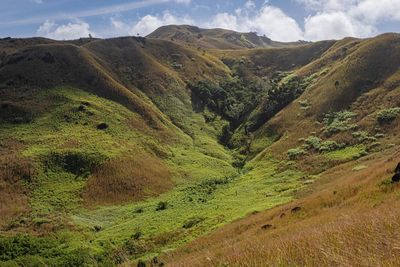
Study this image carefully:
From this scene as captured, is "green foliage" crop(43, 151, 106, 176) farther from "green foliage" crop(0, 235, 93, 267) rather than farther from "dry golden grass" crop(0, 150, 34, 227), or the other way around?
"green foliage" crop(0, 235, 93, 267)

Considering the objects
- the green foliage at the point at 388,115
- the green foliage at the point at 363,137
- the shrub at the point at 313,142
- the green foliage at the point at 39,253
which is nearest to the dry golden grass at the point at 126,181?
the green foliage at the point at 39,253

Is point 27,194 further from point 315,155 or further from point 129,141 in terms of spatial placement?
point 315,155

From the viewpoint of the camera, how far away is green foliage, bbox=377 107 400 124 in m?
76.4

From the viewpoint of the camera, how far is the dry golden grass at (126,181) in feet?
224

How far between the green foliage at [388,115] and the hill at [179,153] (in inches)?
14.5

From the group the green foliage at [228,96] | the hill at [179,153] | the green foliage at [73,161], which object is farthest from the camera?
the green foliage at [228,96]

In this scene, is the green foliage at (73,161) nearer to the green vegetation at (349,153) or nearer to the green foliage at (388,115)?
the green vegetation at (349,153)

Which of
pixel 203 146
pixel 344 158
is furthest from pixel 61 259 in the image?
pixel 203 146

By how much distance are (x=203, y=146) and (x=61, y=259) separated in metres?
65.2

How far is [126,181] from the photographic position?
72.8 metres

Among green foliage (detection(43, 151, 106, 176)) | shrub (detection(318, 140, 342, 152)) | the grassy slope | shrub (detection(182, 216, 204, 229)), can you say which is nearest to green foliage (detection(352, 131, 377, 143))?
the grassy slope

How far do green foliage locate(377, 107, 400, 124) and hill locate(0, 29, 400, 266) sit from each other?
1.21 ft

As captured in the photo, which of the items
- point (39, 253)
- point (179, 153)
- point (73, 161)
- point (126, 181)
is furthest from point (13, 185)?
point (179, 153)

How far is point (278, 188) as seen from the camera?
57969mm
